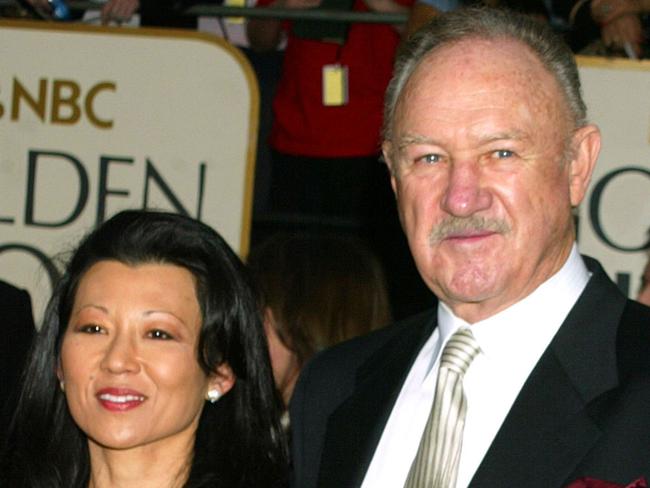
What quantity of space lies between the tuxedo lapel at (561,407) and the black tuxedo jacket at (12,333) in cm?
174

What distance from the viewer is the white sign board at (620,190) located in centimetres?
519

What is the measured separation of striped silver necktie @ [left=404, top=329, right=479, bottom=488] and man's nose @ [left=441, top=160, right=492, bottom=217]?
276 mm

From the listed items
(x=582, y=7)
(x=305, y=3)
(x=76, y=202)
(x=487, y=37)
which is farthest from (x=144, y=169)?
(x=487, y=37)

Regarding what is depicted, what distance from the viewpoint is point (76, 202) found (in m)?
5.52

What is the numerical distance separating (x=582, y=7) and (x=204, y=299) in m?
2.59

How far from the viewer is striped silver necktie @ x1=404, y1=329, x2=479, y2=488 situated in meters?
3.16

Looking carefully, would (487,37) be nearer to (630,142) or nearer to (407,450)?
(407,450)

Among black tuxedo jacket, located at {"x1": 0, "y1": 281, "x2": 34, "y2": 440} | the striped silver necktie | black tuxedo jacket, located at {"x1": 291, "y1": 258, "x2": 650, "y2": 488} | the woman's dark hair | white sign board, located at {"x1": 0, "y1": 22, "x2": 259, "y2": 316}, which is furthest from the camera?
white sign board, located at {"x1": 0, "y1": 22, "x2": 259, "y2": 316}

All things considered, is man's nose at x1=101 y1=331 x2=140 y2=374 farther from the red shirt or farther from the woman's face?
the red shirt

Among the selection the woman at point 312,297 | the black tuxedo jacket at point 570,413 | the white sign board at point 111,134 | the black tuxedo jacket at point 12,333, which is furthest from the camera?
the white sign board at point 111,134

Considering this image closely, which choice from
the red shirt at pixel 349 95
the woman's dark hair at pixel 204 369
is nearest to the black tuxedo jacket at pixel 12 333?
the woman's dark hair at pixel 204 369

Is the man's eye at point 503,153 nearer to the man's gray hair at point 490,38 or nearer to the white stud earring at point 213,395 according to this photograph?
the man's gray hair at point 490,38

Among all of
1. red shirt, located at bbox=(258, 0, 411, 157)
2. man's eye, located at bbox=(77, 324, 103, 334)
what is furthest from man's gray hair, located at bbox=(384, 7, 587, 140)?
red shirt, located at bbox=(258, 0, 411, 157)

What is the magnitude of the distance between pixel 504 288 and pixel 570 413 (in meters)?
0.29
